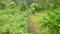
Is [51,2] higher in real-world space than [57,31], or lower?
lower

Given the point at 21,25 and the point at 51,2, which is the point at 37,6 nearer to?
the point at 51,2

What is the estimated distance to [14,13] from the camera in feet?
30.1

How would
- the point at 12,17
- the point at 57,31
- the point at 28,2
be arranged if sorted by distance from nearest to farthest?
the point at 57,31 → the point at 12,17 → the point at 28,2

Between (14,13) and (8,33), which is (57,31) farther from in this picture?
(14,13)

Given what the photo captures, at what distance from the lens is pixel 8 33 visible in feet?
24.3

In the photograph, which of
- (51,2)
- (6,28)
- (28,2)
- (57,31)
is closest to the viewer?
(57,31)

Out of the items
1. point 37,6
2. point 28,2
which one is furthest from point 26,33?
point 28,2

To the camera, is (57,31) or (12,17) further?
(12,17)

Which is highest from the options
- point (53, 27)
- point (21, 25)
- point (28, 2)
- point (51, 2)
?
point (53, 27)

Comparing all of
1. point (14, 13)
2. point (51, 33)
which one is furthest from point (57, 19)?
point (14, 13)

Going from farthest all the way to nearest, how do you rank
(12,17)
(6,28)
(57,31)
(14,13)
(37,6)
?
(37,6)
(14,13)
(12,17)
(6,28)
(57,31)

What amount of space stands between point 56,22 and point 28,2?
2390cm

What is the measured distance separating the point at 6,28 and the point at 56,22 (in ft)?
6.59

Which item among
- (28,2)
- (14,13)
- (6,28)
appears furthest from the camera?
(28,2)
